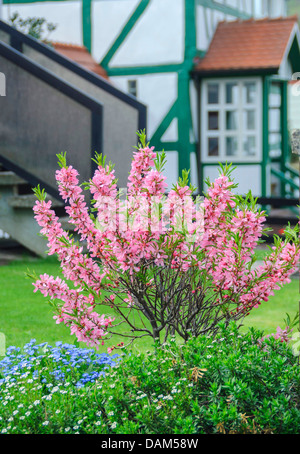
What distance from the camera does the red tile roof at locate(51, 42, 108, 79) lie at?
13.4 m

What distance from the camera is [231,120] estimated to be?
1391 centimetres

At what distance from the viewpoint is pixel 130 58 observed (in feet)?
45.5

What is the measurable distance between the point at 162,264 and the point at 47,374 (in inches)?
36.9

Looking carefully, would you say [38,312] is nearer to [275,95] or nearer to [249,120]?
[249,120]

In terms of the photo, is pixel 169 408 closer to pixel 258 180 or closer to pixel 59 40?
pixel 258 180

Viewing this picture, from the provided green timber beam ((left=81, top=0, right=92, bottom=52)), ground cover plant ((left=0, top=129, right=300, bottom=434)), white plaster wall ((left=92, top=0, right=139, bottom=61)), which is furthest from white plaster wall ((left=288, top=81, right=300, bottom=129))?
green timber beam ((left=81, top=0, right=92, bottom=52))

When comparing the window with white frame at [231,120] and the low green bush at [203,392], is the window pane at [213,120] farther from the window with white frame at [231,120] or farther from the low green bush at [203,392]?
the low green bush at [203,392]

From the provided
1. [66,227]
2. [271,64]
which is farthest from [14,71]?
[271,64]

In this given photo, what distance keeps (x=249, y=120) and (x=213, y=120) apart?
69cm

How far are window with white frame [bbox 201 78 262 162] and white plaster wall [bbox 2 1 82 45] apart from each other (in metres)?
2.87

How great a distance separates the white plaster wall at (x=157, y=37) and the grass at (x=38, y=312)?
239 inches

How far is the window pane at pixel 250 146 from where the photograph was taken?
13805 mm

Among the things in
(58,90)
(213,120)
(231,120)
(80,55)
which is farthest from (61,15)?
(58,90)

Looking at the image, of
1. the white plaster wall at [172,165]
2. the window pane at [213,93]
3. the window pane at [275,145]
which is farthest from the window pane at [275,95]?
the white plaster wall at [172,165]
